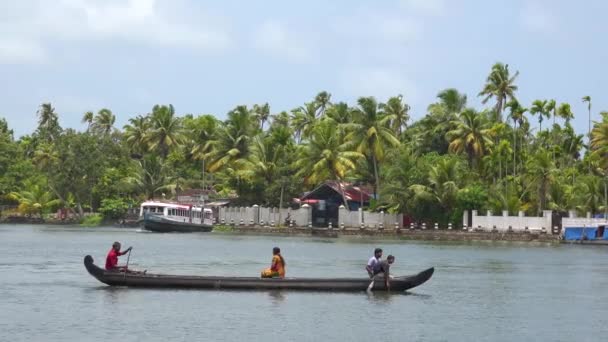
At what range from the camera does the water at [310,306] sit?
1069 inches

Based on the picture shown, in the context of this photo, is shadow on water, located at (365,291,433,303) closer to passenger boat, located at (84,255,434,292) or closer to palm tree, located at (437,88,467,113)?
passenger boat, located at (84,255,434,292)

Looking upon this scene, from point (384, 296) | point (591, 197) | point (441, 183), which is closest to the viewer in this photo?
point (384, 296)

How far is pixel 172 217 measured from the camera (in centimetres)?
8594

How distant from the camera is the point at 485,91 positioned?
96000 mm

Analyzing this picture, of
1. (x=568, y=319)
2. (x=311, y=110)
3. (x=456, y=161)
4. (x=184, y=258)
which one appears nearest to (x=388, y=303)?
(x=568, y=319)

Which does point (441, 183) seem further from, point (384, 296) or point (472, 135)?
point (384, 296)

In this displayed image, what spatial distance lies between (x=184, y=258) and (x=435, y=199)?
1212 inches

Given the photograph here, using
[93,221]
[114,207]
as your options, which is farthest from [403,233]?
[93,221]

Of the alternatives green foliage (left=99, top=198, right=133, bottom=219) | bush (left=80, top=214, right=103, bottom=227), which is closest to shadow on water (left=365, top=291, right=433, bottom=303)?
green foliage (left=99, top=198, right=133, bottom=219)

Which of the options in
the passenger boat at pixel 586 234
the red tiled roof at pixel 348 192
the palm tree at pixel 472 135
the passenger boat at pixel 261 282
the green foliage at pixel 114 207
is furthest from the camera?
the green foliage at pixel 114 207

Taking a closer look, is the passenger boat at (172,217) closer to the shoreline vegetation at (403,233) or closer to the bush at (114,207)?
the shoreline vegetation at (403,233)

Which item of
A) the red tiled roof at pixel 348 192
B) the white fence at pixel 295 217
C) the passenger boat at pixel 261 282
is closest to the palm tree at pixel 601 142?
the white fence at pixel 295 217

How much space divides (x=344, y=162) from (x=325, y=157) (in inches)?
63.2

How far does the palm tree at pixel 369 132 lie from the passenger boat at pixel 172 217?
14575mm
